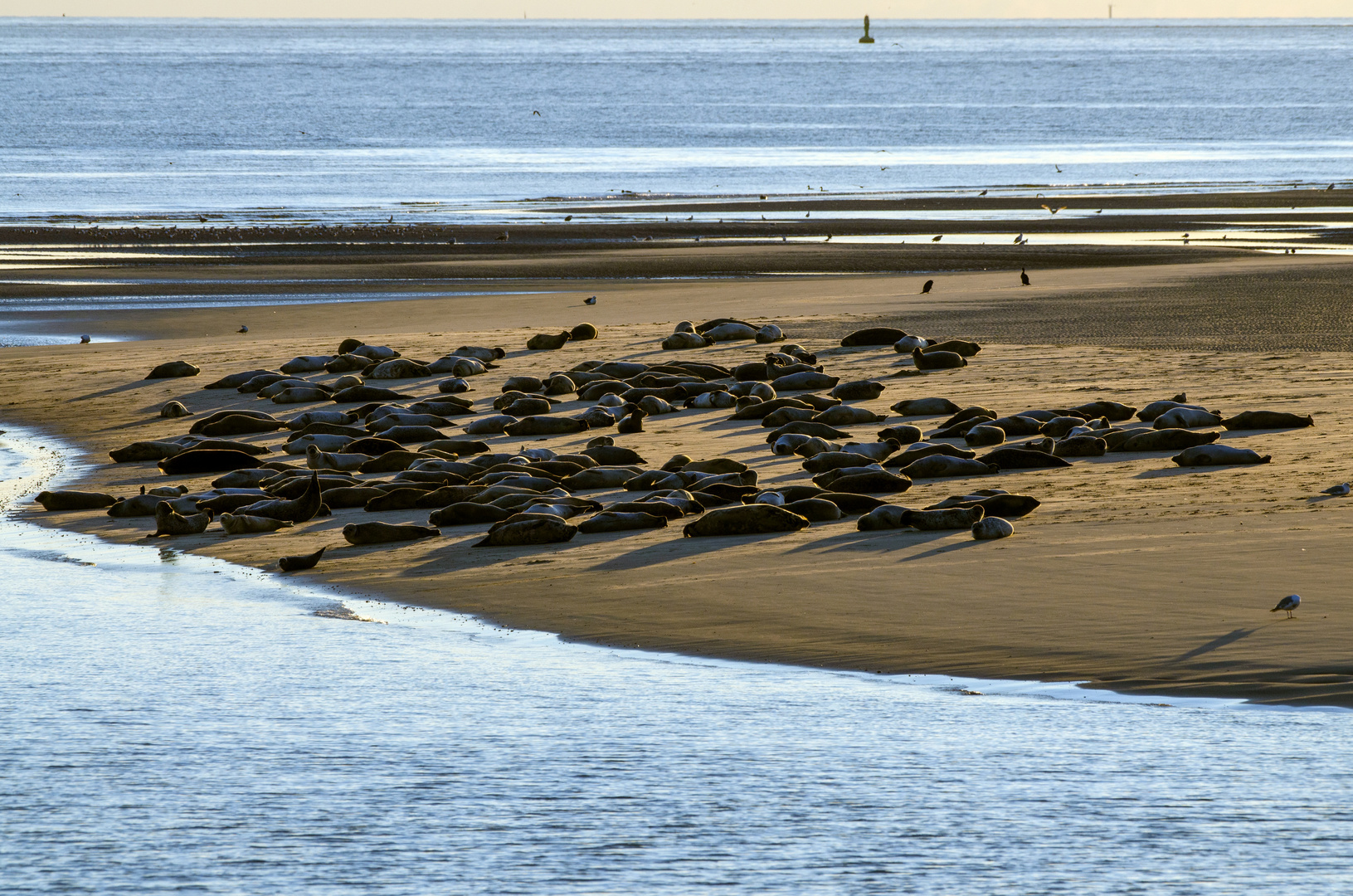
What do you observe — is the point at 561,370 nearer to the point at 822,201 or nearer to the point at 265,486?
the point at 265,486

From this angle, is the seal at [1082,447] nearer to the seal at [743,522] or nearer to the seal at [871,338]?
the seal at [743,522]

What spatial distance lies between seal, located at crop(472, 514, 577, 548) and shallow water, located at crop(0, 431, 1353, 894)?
1.73 m

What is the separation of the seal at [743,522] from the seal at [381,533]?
4.80ft

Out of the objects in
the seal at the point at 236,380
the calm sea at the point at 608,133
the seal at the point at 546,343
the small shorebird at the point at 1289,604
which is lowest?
the small shorebird at the point at 1289,604

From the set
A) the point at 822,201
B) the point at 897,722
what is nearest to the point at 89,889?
the point at 897,722

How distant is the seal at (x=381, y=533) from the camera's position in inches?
338

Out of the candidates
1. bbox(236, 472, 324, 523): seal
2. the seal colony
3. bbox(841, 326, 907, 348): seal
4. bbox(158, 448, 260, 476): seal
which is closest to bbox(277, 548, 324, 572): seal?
the seal colony

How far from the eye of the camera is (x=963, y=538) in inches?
324

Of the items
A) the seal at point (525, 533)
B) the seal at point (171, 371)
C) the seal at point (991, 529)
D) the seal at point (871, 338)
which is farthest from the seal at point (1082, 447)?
the seal at point (171, 371)

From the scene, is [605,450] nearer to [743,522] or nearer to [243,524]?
[743,522]

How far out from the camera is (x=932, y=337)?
1669cm

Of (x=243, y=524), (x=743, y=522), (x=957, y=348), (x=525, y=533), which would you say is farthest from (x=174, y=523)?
(x=957, y=348)

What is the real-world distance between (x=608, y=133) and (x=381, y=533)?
62.4m

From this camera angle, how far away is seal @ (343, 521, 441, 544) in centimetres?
859
